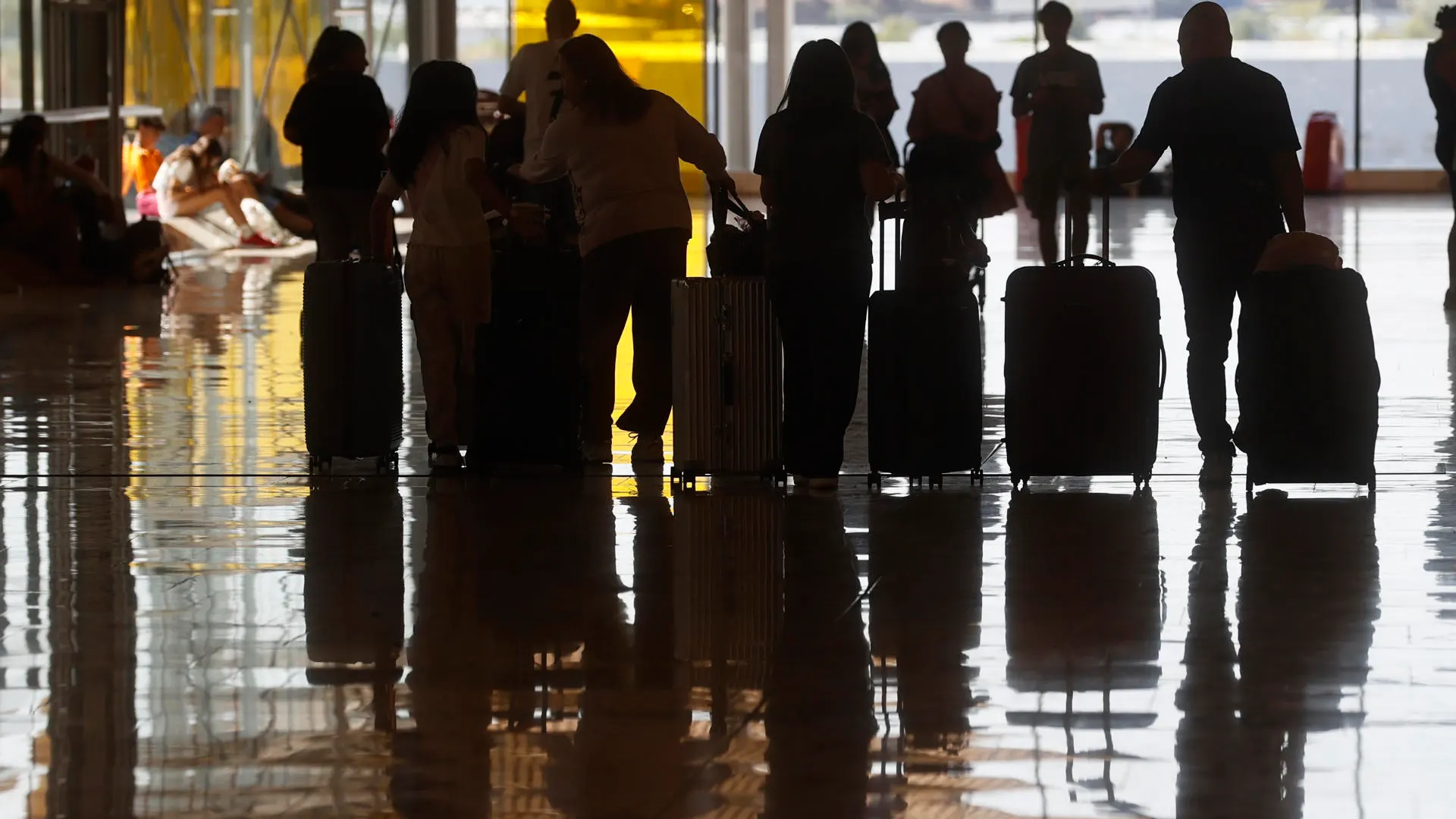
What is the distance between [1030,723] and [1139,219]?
20265 millimetres

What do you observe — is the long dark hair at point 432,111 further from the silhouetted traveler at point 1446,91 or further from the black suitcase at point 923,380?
the silhouetted traveler at point 1446,91

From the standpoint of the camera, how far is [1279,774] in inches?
151

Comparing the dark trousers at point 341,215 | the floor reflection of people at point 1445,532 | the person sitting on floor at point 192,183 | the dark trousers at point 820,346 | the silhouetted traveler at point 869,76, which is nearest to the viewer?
the floor reflection of people at point 1445,532

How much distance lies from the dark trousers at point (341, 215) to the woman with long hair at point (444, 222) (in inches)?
108

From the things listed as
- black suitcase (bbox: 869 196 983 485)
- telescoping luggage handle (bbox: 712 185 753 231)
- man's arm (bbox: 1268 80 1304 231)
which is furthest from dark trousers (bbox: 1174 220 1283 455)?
telescoping luggage handle (bbox: 712 185 753 231)

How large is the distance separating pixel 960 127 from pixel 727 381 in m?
6.04

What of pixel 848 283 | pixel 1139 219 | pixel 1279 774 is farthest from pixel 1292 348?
pixel 1139 219

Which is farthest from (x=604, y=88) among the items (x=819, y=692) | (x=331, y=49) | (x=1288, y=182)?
(x=819, y=692)

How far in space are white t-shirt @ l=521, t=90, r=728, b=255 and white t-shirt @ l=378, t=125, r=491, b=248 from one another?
0.20 m

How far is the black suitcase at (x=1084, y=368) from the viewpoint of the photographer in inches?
272

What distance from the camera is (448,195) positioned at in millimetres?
7273

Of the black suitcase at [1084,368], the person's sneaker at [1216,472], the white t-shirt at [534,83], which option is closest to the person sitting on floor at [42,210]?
the white t-shirt at [534,83]

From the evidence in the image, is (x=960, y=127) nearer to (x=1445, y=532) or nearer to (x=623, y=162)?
(x=623, y=162)

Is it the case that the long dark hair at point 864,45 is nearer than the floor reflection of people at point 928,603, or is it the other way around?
the floor reflection of people at point 928,603
